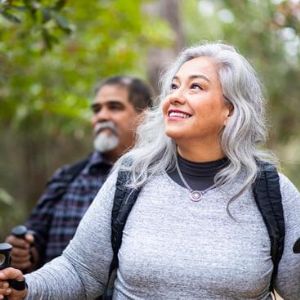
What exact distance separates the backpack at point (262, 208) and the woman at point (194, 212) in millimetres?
26

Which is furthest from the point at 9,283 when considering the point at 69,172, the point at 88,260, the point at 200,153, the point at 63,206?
the point at 69,172

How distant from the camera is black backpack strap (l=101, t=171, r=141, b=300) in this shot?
268 centimetres

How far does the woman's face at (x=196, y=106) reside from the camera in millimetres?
2693

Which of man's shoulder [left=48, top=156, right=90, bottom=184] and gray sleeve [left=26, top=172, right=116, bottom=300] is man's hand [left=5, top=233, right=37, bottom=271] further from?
gray sleeve [left=26, top=172, right=116, bottom=300]

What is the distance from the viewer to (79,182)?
417cm

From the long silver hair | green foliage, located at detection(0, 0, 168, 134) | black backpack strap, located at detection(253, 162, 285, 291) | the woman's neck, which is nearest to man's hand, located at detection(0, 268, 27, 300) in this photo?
the long silver hair

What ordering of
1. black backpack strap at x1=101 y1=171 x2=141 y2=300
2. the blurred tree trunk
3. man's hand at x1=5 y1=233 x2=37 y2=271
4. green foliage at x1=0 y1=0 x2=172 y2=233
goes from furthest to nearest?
the blurred tree trunk
green foliage at x1=0 y1=0 x2=172 y2=233
man's hand at x1=5 y1=233 x2=37 y2=271
black backpack strap at x1=101 y1=171 x2=141 y2=300

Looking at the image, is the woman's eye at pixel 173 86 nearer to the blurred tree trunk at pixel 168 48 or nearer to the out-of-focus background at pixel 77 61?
the out-of-focus background at pixel 77 61

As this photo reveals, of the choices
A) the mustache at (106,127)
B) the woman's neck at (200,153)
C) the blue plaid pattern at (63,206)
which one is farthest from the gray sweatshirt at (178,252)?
the mustache at (106,127)

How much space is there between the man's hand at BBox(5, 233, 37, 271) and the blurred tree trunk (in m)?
4.32

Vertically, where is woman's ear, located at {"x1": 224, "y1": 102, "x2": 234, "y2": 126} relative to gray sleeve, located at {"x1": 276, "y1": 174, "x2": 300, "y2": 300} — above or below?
above

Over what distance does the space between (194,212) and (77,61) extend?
438 centimetres

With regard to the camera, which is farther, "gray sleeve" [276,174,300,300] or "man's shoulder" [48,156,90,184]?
"man's shoulder" [48,156,90,184]

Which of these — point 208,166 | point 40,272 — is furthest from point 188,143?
point 40,272
